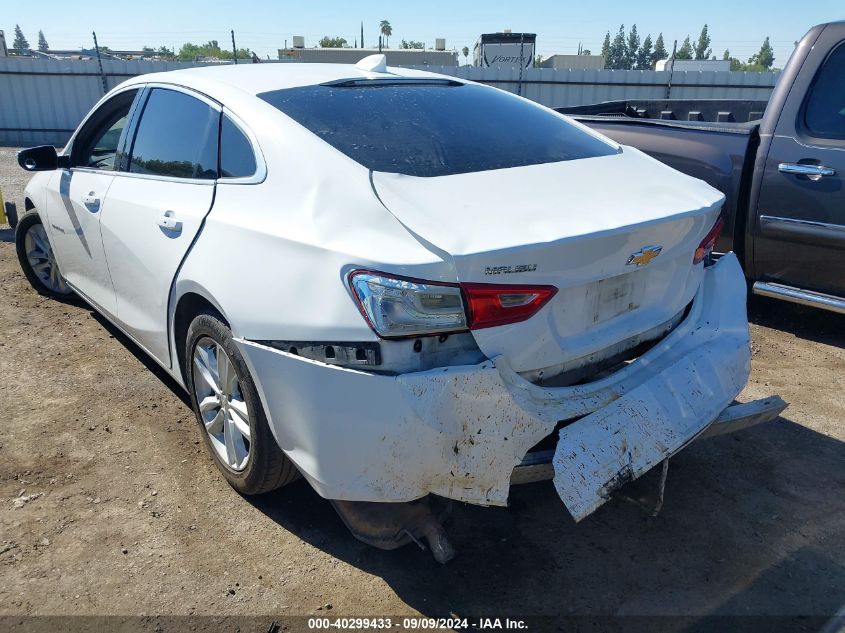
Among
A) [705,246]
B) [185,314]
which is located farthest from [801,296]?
[185,314]

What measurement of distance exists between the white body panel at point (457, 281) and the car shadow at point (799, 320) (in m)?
2.19

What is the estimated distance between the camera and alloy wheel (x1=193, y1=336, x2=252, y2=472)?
2.64 meters

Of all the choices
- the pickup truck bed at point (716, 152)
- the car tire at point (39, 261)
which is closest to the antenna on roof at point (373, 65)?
the pickup truck bed at point (716, 152)

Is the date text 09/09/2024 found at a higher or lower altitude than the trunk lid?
lower

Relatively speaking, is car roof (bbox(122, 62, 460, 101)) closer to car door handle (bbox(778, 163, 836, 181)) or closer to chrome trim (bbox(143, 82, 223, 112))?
chrome trim (bbox(143, 82, 223, 112))

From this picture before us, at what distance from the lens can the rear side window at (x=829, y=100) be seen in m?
4.06

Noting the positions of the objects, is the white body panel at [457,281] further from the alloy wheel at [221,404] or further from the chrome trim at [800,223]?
the chrome trim at [800,223]

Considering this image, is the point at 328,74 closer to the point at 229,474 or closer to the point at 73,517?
the point at 229,474

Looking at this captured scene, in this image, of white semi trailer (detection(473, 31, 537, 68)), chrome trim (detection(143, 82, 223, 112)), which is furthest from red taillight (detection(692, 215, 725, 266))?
white semi trailer (detection(473, 31, 537, 68))

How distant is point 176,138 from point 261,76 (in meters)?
0.49

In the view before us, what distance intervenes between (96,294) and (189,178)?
1420mm

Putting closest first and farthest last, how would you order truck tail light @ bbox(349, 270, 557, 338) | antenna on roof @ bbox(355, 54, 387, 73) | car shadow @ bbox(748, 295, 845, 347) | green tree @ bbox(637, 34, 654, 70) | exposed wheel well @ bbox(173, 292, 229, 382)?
truck tail light @ bbox(349, 270, 557, 338) → exposed wheel well @ bbox(173, 292, 229, 382) → antenna on roof @ bbox(355, 54, 387, 73) → car shadow @ bbox(748, 295, 845, 347) → green tree @ bbox(637, 34, 654, 70)

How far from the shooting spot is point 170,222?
2.86 metres

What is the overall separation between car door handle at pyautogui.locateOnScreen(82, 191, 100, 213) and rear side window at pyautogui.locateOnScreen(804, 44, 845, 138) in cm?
412
